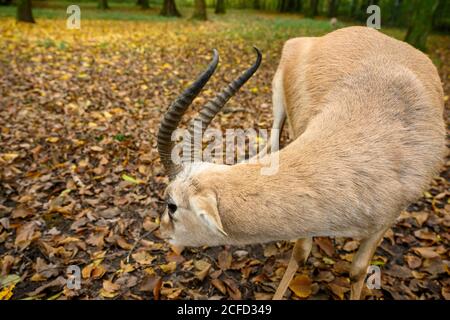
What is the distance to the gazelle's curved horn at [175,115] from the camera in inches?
84.4

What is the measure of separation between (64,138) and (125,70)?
13.1 feet

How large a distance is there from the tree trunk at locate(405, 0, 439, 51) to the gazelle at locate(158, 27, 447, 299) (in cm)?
787

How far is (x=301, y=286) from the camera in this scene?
3.14 meters

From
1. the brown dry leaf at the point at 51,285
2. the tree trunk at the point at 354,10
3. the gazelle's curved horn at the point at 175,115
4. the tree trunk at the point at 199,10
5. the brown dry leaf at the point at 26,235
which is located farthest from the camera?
the tree trunk at the point at 354,10

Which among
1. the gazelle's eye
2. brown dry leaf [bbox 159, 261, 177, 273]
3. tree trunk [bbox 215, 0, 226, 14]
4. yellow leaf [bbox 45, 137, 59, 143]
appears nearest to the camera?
the gazelle's eye

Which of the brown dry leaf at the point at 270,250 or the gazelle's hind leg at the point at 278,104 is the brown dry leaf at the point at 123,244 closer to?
the brown dry leaf at the point at 270,250

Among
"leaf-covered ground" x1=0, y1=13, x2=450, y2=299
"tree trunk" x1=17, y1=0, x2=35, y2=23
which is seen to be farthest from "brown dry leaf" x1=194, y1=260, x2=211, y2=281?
"tree trunk" x1=17, y1=0, x2=35, y2=23

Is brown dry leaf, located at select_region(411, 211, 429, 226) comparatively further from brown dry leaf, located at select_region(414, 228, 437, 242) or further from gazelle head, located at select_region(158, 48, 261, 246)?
gazelle head, located at select_region(158, 48, 261, 246)

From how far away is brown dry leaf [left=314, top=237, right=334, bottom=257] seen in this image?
3.49 meters

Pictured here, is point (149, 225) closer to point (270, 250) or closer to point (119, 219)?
point (119, 219)

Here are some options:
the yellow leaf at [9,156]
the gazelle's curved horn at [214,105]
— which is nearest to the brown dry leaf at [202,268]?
the gazelle's curved horn at [214,105]

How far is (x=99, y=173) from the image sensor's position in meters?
4.57
